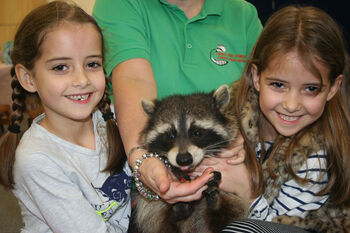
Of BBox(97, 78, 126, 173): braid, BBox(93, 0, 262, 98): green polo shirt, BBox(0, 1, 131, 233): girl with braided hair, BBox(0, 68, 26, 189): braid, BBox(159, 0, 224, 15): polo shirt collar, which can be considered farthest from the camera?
BBox(159, 0, 224, 15): polo shirt collar

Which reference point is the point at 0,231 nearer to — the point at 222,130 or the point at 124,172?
the point at 124,172

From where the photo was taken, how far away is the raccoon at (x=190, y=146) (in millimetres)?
1493

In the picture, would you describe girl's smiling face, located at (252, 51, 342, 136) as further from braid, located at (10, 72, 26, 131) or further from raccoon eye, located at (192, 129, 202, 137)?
braid, located at (10, 72, 26, 131)

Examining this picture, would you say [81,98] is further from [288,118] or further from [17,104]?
[288,118]

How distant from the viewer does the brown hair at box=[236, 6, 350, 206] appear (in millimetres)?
1400

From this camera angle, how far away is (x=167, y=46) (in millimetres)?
1847

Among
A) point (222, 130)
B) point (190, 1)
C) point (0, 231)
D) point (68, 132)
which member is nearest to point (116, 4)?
point (190, 1)

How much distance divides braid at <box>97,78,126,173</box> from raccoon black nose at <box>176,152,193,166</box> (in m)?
0.34

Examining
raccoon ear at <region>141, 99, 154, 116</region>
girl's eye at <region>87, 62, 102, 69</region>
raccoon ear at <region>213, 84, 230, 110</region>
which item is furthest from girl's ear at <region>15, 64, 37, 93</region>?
raccoon ear at <region>213, 84, 230, 110</region>

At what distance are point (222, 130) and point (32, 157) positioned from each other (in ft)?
3.07

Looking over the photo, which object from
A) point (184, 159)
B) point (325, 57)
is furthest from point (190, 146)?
point (325, 57)

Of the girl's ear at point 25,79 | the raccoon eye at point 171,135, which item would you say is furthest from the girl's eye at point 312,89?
the girl's ear at point 25,79

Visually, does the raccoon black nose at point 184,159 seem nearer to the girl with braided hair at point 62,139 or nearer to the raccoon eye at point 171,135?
the raccoon eye at point 171,135

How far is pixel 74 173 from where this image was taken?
4.72 feet
